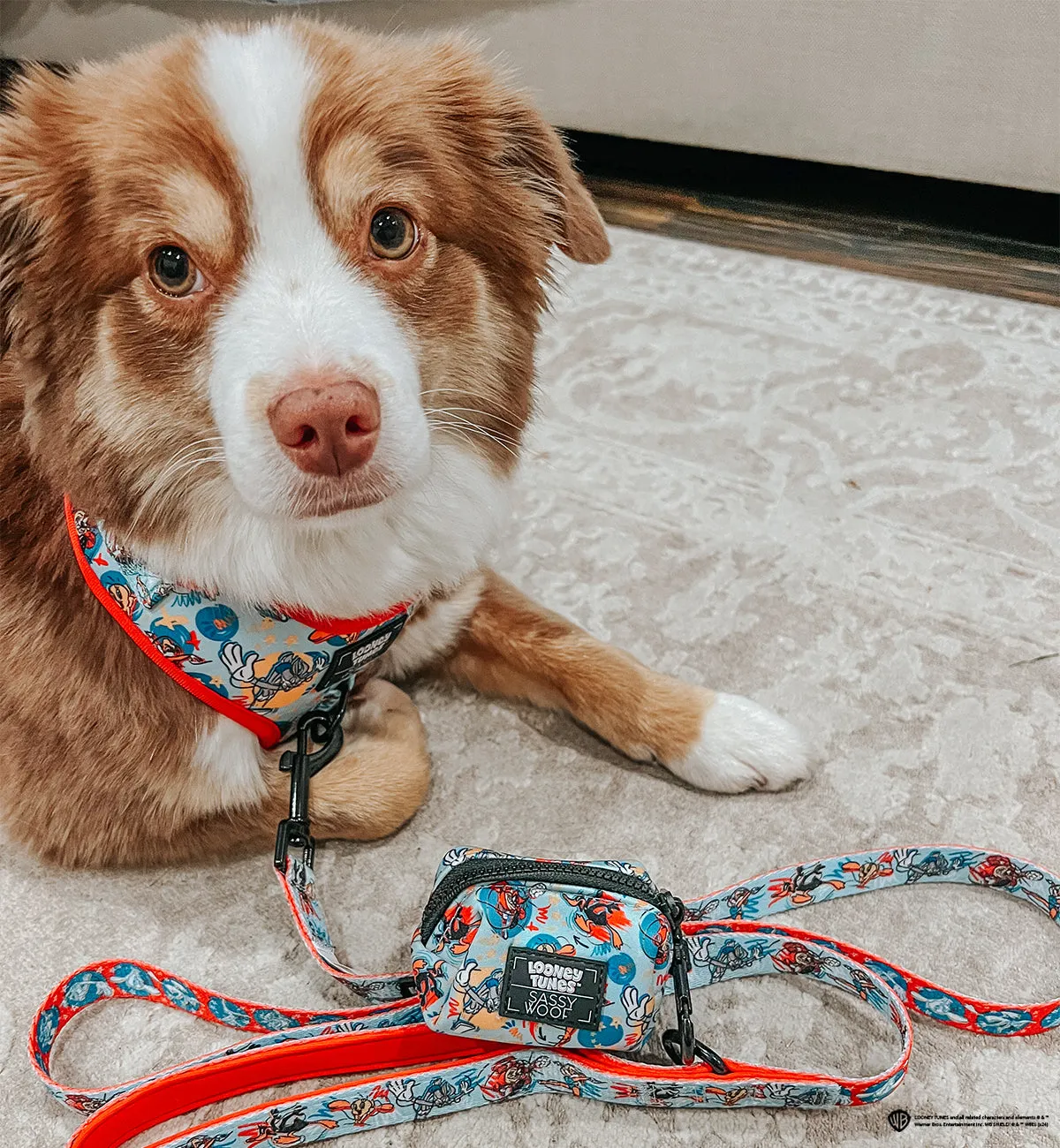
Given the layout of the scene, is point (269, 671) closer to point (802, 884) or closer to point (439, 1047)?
point (439, 1047)

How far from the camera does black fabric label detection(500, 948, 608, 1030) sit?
1044 millimetres

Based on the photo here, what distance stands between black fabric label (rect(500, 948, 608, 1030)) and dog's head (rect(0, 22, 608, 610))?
523 mm

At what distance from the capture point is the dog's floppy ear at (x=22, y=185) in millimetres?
1019

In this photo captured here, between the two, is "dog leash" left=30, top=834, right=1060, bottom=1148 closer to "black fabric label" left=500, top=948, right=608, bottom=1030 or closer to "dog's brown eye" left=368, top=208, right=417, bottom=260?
"black fabric label" left=500, top=948, right=608, bottom=1030

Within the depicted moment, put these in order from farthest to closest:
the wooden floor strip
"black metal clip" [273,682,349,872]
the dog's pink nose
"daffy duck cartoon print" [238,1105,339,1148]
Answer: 1. the wooden floor strip
2. "black metal clip" [273,682,349,872]
3. "daffy duck cartoon print" [238,1105,339,1148]
4. the dog's pink nose

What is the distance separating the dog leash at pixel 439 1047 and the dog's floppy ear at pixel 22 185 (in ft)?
2.46

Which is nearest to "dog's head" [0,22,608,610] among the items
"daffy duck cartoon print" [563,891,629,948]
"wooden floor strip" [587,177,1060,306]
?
"daffy duck cartoon print" [563,891,629,948]

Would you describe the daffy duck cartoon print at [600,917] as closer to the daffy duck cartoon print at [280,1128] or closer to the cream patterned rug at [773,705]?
the cream patterned rug at [773,705]

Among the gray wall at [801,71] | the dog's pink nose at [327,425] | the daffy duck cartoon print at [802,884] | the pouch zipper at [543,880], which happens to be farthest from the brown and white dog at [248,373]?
the gray wall at [801,71]

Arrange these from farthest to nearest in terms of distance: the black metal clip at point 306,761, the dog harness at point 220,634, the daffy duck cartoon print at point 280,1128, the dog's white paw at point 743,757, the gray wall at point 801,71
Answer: the gray wall at point 801,71 < the dog's white paw at point 743,757 < the black metal clip at point 306,761 < the dog harness at point 220,634 < the daffy duck cartoon print at point 280,1128

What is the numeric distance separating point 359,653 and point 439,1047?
1.60 ft

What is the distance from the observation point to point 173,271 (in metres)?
1.00

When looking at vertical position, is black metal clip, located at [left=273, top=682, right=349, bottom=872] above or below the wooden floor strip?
above

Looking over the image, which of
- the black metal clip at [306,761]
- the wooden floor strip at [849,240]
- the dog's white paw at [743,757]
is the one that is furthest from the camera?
the wooden floor strip at [849,240]
